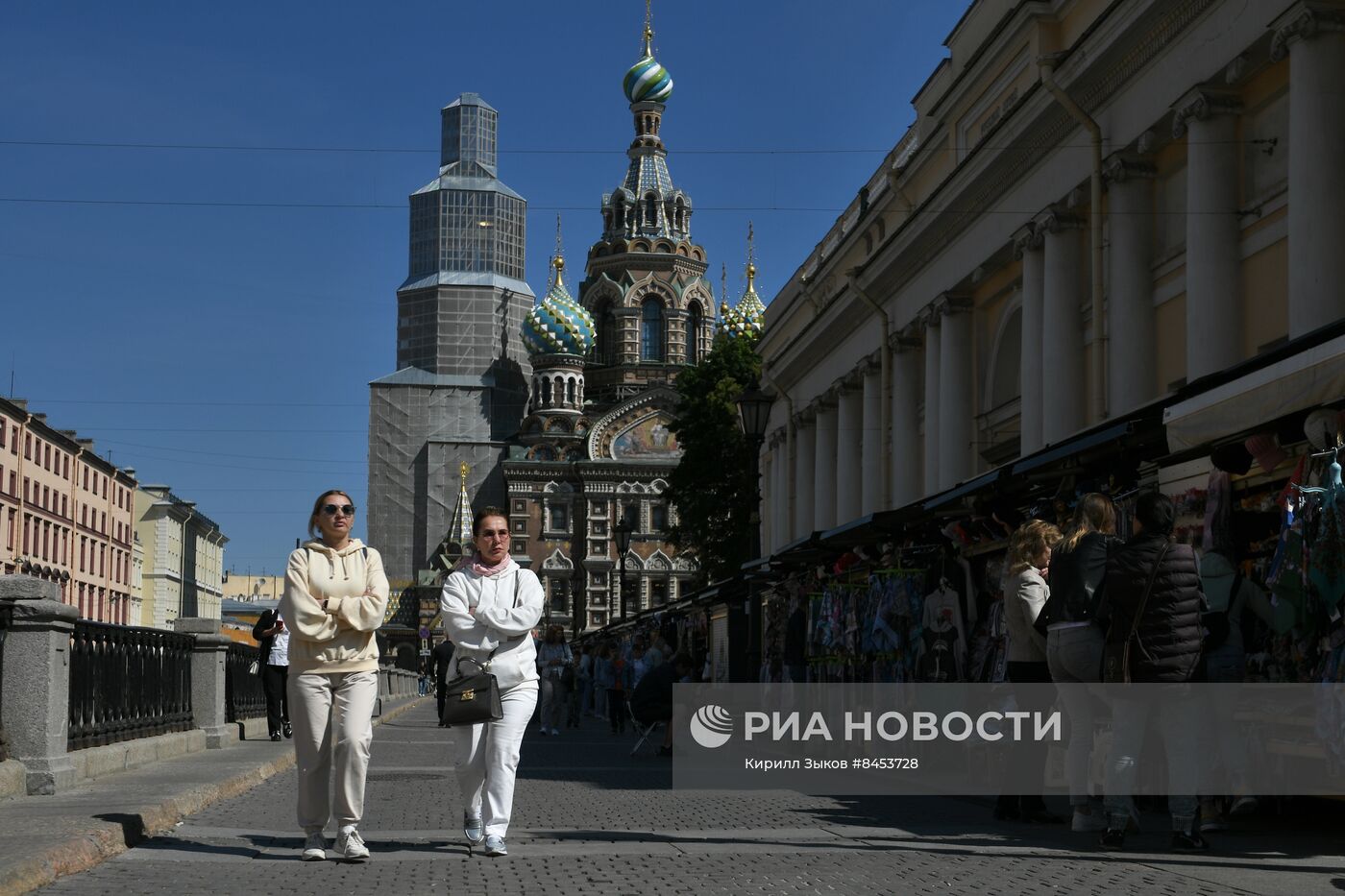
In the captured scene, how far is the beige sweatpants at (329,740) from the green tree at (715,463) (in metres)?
41.5

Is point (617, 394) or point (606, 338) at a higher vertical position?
point (606, 338)

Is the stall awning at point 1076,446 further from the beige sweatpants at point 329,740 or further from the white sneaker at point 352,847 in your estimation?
the white sneaker at point 352,847

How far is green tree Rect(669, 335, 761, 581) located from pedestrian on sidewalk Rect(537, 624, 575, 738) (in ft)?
69.2

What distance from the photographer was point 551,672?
29.2 meters

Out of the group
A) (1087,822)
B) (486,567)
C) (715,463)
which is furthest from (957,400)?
(715,463)

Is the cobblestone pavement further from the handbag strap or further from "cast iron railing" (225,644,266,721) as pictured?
"cast iron railing" (225,644,266,721)

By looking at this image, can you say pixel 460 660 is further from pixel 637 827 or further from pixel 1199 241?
pixel 1199 241

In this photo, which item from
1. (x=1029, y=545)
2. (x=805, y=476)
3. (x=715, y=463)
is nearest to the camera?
(x=1029, y=545)

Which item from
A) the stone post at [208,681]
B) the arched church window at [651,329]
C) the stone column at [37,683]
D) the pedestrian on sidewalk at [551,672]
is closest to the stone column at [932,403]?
the pedestrian on sidewalk at [551,672]

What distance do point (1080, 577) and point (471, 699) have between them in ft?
10.8

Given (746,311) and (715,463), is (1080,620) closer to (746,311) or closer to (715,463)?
(715,463)

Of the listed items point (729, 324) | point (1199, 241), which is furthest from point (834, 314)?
point (729, 324)

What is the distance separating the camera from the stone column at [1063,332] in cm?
2342

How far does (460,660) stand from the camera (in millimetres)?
9359
